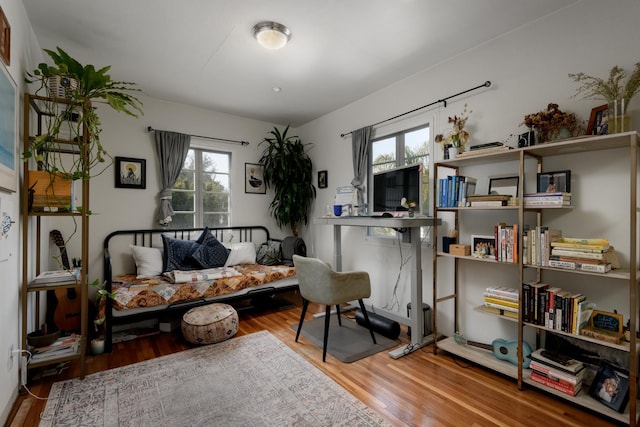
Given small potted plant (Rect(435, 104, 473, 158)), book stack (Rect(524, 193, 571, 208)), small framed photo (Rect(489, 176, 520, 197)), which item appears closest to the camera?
book stack (Rect(524, 193, 571, 208))

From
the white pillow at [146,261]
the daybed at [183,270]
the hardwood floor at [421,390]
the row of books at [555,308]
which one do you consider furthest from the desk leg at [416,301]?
the white pillow at [146,261]

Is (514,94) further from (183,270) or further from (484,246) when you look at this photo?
(183,270)

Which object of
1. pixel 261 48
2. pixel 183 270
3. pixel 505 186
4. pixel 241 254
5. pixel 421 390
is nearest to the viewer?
pixel 421 390

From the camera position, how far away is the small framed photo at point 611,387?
1.64 meters

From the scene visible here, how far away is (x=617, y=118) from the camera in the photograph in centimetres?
170

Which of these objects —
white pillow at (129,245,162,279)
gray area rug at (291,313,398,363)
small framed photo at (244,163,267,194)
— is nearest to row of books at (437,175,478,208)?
gray area rug at (291,313,398,363)

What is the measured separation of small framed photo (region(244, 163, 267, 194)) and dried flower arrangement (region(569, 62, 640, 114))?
3.68 metres

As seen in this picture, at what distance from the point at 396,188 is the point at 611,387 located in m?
1.98

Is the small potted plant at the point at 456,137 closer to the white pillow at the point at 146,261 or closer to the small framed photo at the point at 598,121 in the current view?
the small framed photo at the point at 598,121

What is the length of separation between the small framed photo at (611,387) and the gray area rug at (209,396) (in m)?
1.27

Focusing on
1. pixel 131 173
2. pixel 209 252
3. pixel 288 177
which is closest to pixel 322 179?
pixel 288 177

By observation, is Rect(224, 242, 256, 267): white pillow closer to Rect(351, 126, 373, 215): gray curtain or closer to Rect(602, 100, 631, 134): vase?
Rect(351, 126, 373, 215): gray curtain

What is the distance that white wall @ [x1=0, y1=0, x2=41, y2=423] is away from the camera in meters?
1.62

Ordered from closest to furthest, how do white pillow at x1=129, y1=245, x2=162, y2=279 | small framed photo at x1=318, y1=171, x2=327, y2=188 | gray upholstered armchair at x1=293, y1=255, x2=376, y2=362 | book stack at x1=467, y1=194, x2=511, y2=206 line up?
book stack at x1=467, y1=194, x2=511, y2=206
gray upholstered armchair at x1=293, y1=255, x2=376, y2=362
white pillow at x1=129, y1=245, x2=162, y2=279
small framed photo at x1=318, y1=171, x2=327, y2=188
